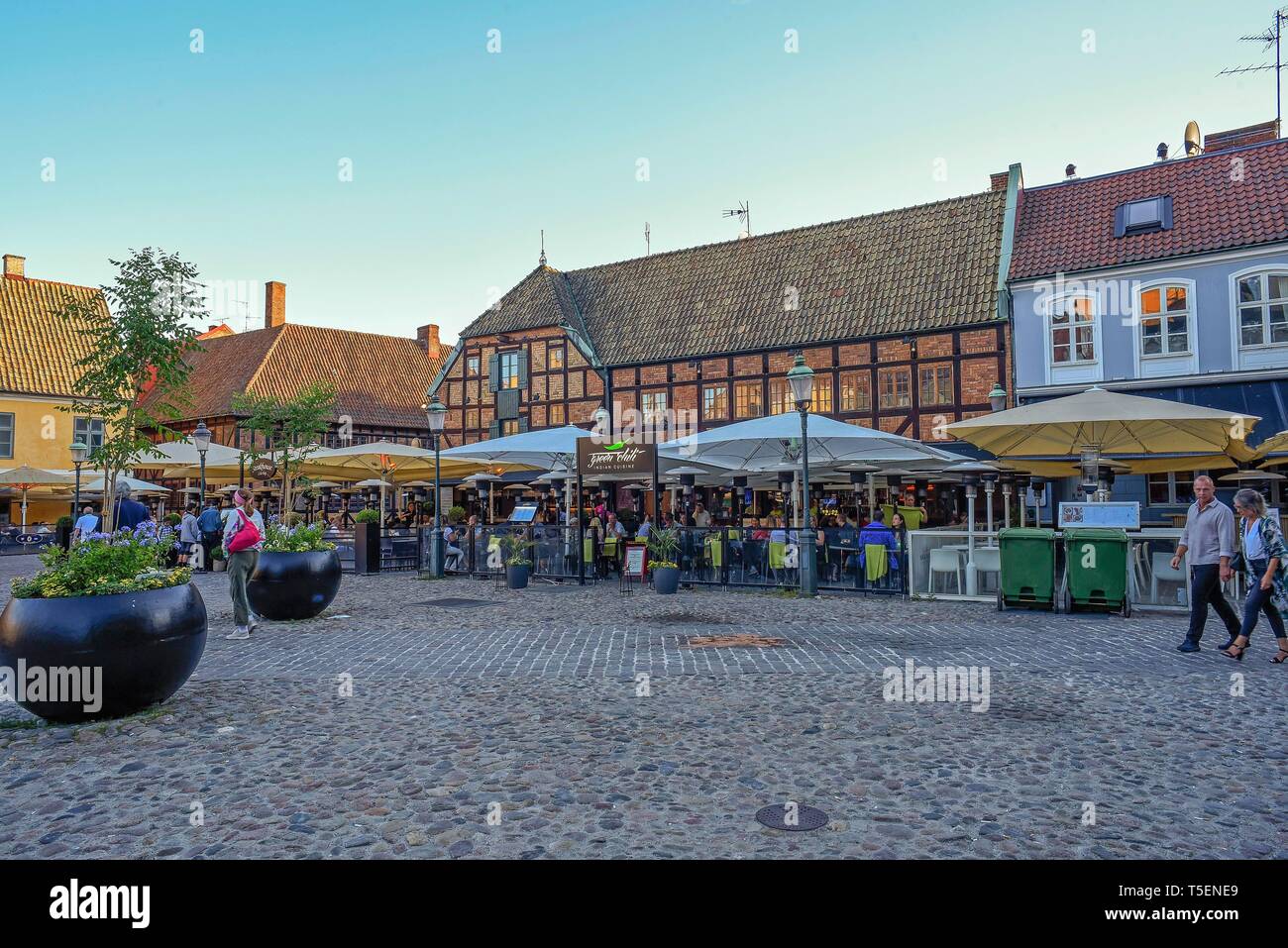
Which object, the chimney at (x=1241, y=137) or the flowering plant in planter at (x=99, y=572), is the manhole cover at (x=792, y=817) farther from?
the chimney at (x=1241, y=137)

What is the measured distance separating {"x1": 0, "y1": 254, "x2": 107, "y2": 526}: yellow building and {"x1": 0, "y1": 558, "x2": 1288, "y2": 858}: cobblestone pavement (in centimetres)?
3436

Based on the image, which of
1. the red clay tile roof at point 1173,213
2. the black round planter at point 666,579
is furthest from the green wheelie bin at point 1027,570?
the red clay tile roof at point 1173,213

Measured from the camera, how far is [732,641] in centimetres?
951

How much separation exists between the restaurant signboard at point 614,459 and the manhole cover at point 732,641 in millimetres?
5927

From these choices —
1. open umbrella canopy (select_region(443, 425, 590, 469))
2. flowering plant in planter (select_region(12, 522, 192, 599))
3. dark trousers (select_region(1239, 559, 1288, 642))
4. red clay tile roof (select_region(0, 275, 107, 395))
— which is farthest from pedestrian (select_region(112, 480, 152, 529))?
red clay tile roof (select_region(0, 275, 107, 395))

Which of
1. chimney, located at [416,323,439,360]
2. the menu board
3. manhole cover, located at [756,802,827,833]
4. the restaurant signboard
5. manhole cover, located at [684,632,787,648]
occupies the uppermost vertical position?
chimney, located at [416,323,439,360]

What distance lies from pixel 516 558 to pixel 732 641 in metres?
7.87

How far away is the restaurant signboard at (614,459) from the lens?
1545cm

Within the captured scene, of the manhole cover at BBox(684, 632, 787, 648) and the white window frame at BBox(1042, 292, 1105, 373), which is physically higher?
the white window frame at BBox(1042, 292, 1105, 373)

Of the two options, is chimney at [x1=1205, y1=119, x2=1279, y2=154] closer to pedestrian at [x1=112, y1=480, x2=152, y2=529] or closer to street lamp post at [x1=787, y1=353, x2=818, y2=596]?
street lamp post at [x1=787, y1=353, x2=818, y2=596]

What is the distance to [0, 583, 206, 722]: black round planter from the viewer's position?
5691 millimetres

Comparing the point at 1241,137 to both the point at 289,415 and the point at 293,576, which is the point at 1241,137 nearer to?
the point at 293,576

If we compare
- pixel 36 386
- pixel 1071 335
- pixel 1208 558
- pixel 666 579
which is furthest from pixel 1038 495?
pixel 36 386
